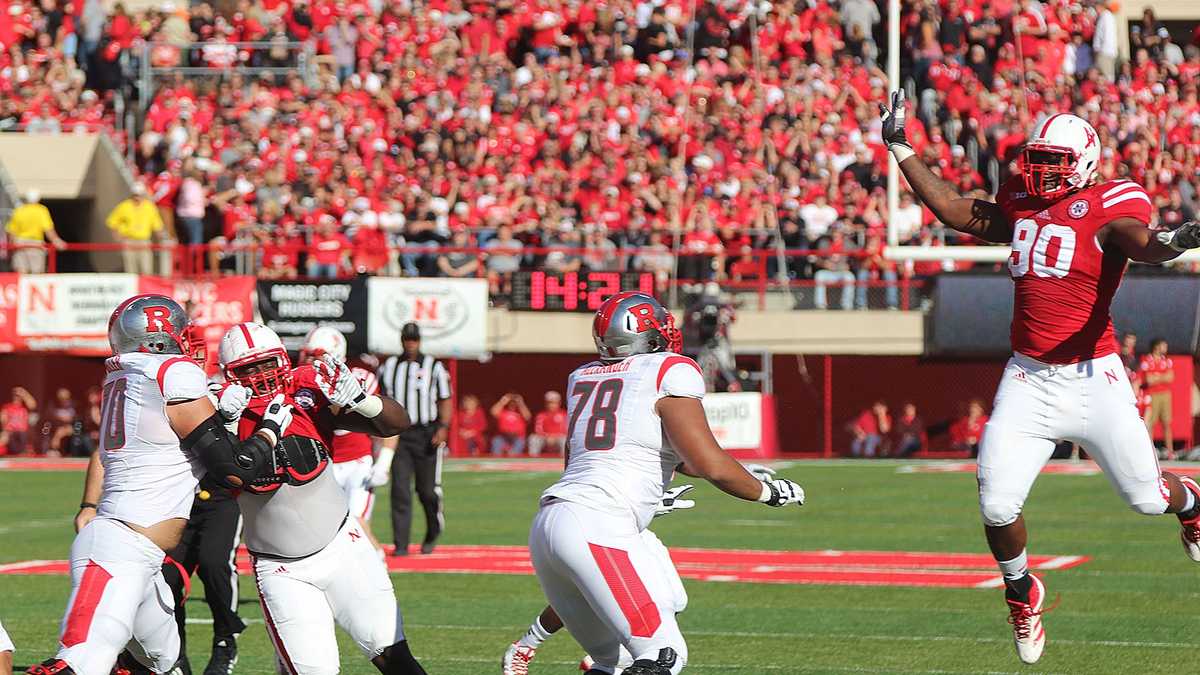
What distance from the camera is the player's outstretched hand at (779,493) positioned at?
6.39 meters

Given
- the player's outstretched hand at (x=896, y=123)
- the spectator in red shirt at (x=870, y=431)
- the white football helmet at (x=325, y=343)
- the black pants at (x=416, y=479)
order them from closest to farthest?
the player's outstretched hand at (x=896, y=123) → the white football helmet at (x=325, y=343) → the black pants at (x=416, y=479) → the spectator in red shirt at (x=870, y=431)

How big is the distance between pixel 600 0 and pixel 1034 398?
21162mm

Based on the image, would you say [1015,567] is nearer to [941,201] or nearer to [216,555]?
[941,201]

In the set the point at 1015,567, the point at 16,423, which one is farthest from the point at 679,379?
the point at 16,423

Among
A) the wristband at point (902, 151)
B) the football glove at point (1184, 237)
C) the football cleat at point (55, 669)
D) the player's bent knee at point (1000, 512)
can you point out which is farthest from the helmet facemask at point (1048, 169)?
the football cleat at point (55, 669)

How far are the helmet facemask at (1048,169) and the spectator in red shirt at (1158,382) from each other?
14.5 meters

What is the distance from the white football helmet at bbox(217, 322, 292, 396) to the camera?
665 centimetres

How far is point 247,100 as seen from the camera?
1054 inches

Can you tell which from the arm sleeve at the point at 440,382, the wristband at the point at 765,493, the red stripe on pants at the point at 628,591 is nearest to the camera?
the red stripe on pants at the point at 628,591

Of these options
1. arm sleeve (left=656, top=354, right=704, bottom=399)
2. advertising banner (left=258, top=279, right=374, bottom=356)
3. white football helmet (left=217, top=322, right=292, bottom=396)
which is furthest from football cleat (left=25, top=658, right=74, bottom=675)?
advertising banner (left=258, top=279, right=374, bottom=356)

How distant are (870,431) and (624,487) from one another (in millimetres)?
17658

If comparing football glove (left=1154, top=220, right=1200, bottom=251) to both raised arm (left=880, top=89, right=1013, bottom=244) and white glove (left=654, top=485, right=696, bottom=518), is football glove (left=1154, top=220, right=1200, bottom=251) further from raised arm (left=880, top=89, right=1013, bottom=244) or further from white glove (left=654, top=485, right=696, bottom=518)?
white glove (left=654, top=485, right=696, bottom=518)

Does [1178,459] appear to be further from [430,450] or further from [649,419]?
[649,419]

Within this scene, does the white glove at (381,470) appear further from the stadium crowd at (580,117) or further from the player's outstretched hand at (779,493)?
the stadium crowd at (580,117)
